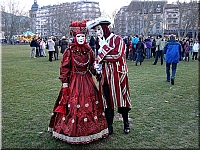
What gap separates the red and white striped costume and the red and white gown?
24cm

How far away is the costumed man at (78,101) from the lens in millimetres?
3777

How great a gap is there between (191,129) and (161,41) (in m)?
11.2

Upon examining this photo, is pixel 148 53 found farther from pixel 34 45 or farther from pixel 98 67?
pixel 98 67

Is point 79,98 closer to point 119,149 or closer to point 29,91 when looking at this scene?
point 119,149

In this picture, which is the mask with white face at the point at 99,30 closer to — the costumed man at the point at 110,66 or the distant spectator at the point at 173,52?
the costumed man at the point at 110,66

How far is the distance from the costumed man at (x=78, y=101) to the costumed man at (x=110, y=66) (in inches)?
6.4

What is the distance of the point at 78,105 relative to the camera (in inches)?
151

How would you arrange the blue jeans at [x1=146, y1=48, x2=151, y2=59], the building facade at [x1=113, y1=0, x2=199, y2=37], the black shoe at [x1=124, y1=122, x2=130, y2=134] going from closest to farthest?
the black shoe at [x1=124, y1=122, x2=130, y2=134], the blue jeans at [x1=146, y1=48, x2=151, y2=59], the building facade at [x1=113, y1=0, x2=199, y2=37]

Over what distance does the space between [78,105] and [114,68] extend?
85 centimetres

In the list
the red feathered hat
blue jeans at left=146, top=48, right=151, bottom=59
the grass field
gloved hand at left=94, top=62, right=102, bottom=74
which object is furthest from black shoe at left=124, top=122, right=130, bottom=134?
blue jeans at left=146, top=48, right=151, bottom=59

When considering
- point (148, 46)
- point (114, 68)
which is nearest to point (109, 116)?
point (114, 68)

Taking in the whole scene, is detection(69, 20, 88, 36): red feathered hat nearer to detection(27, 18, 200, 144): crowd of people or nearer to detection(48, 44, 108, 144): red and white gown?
detection(27, 18, 200, 144): crowd of people

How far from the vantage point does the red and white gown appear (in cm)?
377

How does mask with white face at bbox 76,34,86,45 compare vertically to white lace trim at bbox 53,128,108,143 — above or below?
above
